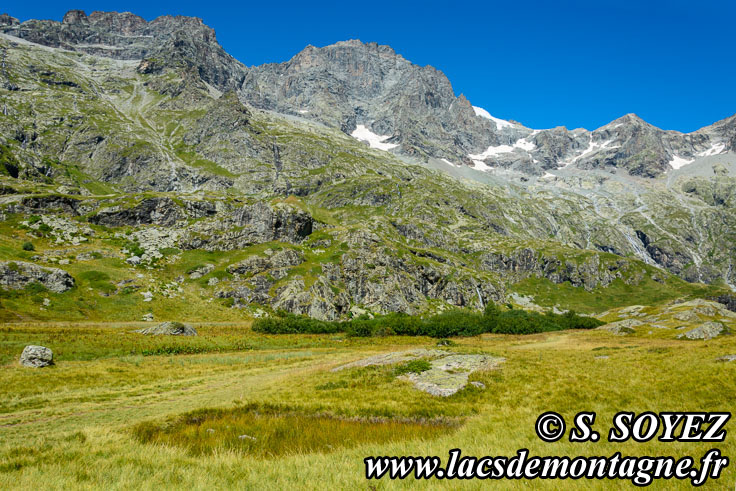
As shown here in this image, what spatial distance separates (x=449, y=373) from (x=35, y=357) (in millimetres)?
38637

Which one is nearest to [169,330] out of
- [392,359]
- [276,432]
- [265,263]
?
[392,359]

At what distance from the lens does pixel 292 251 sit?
13725cm

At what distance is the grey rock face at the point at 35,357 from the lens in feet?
108

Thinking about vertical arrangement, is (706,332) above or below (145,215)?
below

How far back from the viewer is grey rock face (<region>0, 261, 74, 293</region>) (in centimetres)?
7806

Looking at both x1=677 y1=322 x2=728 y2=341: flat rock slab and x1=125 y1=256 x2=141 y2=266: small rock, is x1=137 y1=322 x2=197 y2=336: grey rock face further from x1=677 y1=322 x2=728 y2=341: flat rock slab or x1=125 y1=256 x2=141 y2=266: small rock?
x1=677 y1=322 x2=728 y2=341: flat rock slab

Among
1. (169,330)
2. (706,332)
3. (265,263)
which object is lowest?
(169,330)

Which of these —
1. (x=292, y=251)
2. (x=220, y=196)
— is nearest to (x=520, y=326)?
(x=292, y=251)

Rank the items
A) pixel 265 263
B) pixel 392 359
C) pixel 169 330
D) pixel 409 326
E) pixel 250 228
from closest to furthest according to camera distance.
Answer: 1. pixel 392 359
2. pixel 169 330
3. pixel 409 326
4. pixel 265 263
5. pixel 250 228

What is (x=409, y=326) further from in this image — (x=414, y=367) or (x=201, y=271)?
(x=201, y=271)

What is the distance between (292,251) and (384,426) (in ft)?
416

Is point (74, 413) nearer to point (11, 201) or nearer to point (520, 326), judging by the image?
point (520, 326)

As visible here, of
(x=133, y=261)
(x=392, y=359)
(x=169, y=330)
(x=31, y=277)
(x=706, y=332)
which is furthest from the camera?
(x=133, y=261)

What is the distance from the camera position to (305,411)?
17.6 metres
